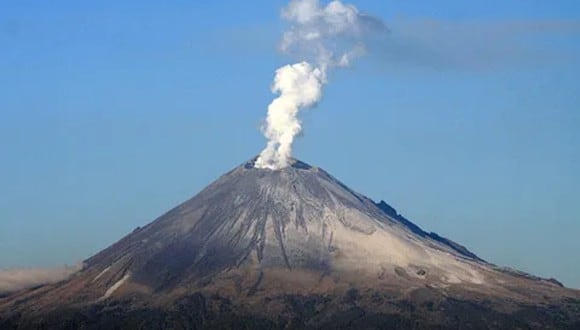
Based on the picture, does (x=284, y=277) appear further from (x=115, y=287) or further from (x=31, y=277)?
(x=31, y=277)

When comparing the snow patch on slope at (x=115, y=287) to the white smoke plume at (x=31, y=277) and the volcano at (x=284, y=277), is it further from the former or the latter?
the white smoke plume at (x=31, y=277)

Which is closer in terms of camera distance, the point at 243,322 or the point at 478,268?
the point at 243,322

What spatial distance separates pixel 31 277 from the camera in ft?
618

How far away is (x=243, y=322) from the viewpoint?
151250mm

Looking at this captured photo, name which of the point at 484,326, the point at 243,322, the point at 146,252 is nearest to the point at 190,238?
the point at 146,252

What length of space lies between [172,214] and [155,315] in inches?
1694

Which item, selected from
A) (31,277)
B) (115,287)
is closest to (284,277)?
(115,287)

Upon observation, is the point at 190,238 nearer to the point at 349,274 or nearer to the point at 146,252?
the point at 146,252

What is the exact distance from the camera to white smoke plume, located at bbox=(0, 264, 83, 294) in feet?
610

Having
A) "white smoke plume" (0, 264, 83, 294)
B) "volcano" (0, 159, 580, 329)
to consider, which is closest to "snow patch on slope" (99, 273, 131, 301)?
"volcano" (0, 159, 580, 329)

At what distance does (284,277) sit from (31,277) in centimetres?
3789

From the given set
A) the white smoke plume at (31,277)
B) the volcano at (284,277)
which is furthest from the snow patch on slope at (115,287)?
the white smoke plume at (31,277)

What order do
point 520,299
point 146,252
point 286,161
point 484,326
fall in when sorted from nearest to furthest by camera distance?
point 484,326 < point 520,299 < point 146,252 < point 286,161

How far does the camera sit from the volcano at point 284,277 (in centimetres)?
15425
